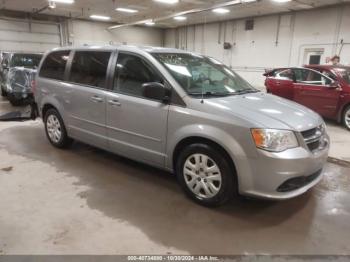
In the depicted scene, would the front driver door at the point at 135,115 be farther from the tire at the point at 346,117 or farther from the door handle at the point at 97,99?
the tire at the point at 346,117

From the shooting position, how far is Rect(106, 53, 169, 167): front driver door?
9.25 feet

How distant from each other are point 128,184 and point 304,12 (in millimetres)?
11252

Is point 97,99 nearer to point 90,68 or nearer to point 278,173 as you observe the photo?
point 90,68

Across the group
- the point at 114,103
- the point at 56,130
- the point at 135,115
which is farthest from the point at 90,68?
the point at 56,130

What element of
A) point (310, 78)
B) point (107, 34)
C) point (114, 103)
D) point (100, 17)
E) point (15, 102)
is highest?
point (100, 17)

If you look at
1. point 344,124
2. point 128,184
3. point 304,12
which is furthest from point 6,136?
point 304,12

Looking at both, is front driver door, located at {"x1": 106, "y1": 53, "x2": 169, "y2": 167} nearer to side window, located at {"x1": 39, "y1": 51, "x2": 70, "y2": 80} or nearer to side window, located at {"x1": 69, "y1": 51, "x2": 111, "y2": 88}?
side window, located at {"x1": 69, "y1": 51, "x2": 111, "y2": 88}

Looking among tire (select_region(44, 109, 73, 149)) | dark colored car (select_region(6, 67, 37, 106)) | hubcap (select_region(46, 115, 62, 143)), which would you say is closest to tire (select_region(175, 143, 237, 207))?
tire (select_region(44, 109, 73, 149))

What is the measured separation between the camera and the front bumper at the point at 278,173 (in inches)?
87.9

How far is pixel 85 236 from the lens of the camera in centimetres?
220

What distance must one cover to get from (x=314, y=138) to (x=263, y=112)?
514mm

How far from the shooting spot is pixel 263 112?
2479 mm

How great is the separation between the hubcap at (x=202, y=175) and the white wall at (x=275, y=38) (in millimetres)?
10140

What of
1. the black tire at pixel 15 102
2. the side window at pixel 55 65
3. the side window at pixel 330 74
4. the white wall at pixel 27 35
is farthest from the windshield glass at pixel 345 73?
the white wall at pixel 27 35
